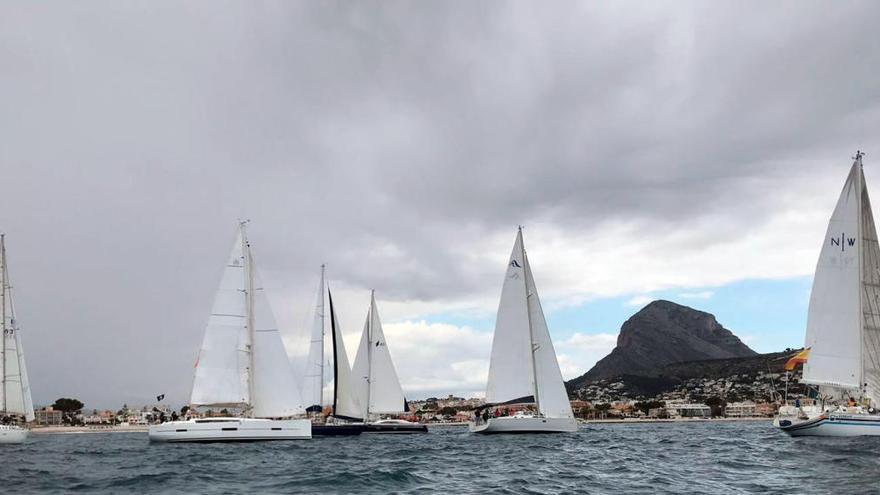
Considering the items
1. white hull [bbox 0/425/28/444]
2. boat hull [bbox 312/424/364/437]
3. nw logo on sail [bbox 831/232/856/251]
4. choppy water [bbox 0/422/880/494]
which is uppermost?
nw logo on sail [bbox 831/232/856/251]

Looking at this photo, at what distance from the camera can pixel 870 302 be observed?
54.0 meters

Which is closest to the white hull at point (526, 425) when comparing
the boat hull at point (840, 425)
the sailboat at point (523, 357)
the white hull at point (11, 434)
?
the sailboat at point (523, 357)

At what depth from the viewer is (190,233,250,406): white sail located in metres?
→ 56.1

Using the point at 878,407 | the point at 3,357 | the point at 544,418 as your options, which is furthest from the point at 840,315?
the point at 3,357

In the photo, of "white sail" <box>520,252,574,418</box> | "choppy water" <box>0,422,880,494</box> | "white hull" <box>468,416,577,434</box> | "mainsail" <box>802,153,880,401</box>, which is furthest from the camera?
"white sail" <box>520,252,574,418</box>

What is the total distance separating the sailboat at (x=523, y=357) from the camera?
6512 cm

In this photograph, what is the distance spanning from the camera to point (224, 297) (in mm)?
57188

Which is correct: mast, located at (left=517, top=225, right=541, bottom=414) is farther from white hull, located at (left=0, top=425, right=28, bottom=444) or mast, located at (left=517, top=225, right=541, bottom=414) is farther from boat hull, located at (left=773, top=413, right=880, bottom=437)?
white hull, located at (left=0, top=425, right=28, bottom=444)

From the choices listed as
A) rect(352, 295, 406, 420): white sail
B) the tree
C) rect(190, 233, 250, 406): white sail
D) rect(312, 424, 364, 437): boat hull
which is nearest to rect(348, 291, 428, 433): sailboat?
rect(352, 295, 406, 420): white sail

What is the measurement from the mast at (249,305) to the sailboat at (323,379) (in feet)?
38.1

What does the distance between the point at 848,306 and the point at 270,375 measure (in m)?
45.7

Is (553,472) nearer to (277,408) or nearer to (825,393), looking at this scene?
(277,408)

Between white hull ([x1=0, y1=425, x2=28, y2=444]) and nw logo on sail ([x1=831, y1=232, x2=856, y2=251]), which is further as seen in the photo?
white hull ([x1=0, y1=425, x2=28, y2=444])

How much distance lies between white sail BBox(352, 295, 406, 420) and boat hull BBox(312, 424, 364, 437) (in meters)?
6.53
